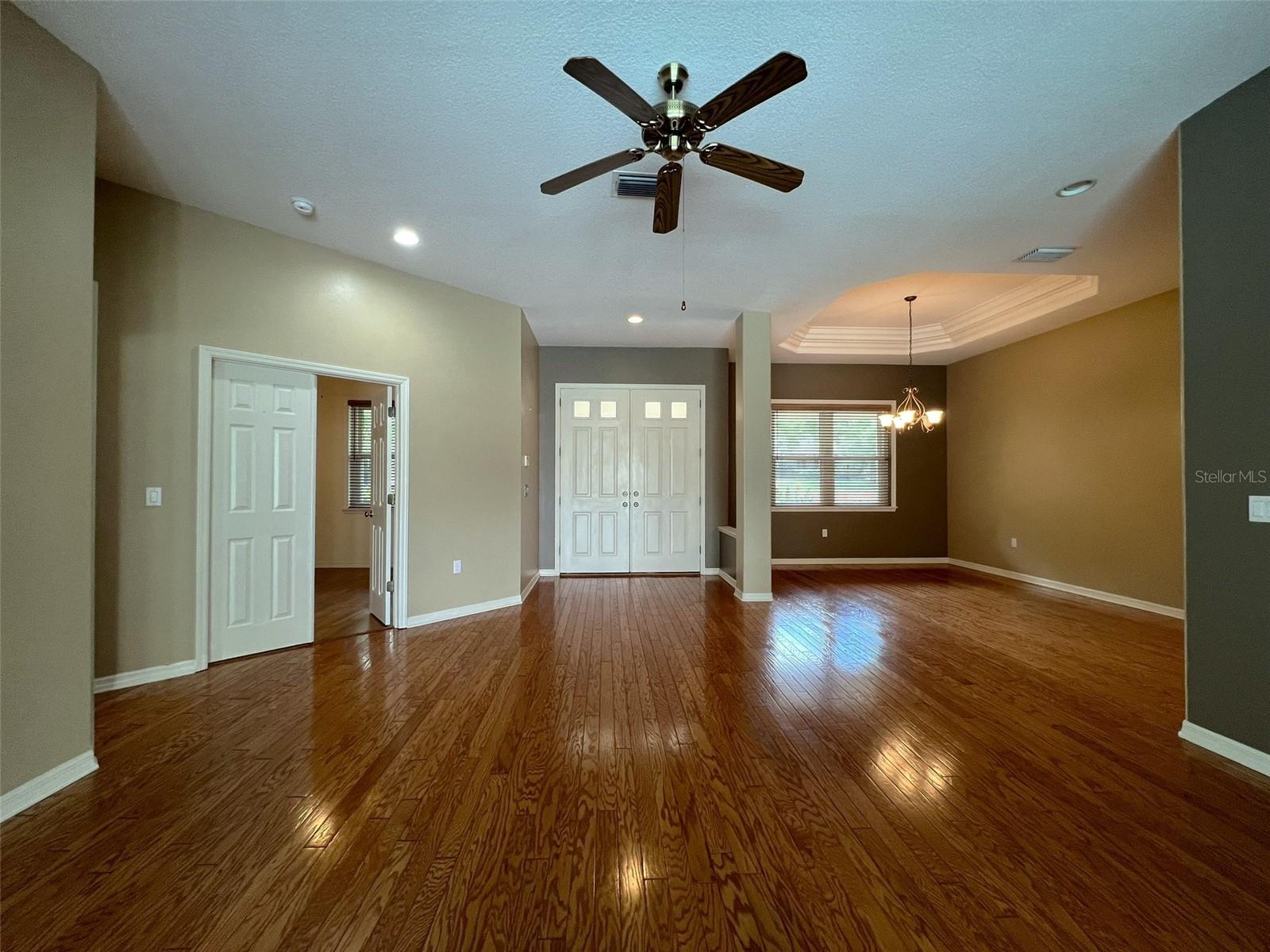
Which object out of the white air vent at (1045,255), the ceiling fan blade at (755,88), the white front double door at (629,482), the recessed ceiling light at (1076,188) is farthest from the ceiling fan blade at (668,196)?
the white front double door at (629,482)

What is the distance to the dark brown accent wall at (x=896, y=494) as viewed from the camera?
24.2ft

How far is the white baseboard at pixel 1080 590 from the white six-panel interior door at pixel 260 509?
6963 mm

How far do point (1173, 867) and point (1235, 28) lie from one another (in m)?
2.95

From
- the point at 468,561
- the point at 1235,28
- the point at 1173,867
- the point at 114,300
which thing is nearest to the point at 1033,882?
the point at 1173,867

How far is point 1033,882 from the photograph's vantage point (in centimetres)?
151

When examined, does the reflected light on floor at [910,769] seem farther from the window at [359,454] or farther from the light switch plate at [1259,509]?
the window at [359,454]

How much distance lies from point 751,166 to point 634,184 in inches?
33.2

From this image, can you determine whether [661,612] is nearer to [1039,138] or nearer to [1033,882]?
[1033,882]

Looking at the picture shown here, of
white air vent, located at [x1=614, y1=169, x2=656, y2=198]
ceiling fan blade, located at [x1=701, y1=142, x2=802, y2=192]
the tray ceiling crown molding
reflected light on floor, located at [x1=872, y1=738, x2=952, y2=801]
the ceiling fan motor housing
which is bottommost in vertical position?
reflected light on floor, located at [x1=872, y1=738, x2=952, y2=801]

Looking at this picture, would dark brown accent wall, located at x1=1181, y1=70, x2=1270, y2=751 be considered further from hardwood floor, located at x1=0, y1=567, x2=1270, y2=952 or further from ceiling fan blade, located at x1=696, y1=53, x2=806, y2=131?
ceiling fan blade, located at x1=696, y1=53, x2=806, y2=131

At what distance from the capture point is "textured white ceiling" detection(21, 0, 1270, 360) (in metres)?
1.88

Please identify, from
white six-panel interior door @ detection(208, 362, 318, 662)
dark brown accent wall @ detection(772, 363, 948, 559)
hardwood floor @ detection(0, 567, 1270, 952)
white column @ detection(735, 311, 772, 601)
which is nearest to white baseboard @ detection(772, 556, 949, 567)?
dark brown accent wall @ detection(772, 363, 948, 559)

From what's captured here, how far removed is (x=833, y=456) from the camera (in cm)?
744

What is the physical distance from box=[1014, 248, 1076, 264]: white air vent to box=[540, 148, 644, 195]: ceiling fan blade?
3.33 meters
